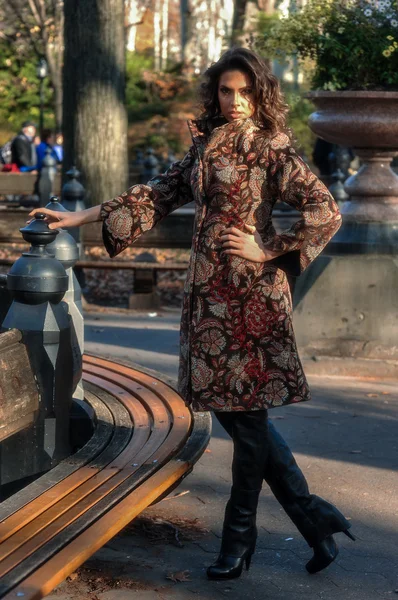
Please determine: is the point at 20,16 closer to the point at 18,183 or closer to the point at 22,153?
the point at 22,153

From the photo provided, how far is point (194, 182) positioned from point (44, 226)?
75cm

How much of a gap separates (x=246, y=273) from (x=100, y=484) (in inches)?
32.5

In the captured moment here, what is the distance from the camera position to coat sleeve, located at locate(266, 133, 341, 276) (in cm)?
369

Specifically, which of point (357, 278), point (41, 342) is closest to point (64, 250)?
point (41, 342)

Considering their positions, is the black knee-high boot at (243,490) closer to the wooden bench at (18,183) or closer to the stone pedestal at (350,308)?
the stone pedestal at (350,308)

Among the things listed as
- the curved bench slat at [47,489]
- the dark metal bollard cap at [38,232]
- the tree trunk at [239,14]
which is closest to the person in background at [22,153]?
the tree trunk at [239,14]

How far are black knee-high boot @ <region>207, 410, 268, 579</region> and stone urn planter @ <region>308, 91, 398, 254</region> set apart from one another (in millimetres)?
3623

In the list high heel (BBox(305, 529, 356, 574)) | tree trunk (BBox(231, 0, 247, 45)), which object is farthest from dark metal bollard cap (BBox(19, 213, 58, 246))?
tree trunk (BBox(231, 0, 247, 45))

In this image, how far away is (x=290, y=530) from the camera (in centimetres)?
435

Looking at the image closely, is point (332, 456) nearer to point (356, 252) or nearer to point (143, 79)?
point (356, 252)

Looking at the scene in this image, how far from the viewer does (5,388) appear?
389 cm

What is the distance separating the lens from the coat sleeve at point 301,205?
3.69 m

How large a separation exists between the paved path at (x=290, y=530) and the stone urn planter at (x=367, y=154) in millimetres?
1131

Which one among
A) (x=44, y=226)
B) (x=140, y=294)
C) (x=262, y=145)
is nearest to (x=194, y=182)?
(x=262, y=145)
